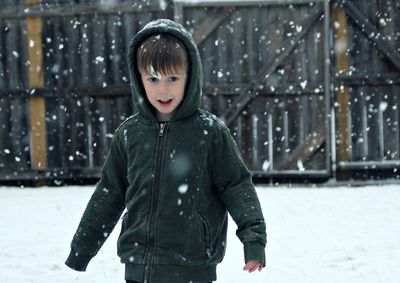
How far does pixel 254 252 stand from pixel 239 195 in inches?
8.3

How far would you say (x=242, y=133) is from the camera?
8797mm

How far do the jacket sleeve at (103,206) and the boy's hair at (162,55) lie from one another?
0.32 meters

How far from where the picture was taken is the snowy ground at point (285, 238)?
16.1ft

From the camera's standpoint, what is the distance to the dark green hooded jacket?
8.30ft

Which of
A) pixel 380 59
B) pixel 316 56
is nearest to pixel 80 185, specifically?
pixel 316 56

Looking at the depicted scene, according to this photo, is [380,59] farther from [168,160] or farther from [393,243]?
[168,160]

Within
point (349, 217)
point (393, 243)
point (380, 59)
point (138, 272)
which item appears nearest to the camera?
point (138, 272)

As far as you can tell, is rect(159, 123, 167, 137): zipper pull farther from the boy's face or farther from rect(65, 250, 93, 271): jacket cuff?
rect(65, 250, 93, 271): jacket cuff

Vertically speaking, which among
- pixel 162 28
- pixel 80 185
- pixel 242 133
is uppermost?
pixel 162 28

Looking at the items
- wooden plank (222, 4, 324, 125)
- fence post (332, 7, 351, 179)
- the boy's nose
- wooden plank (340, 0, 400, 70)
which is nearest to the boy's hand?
the boy's nose

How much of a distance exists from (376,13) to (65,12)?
3.66 metres

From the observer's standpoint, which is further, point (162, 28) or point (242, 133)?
point (242, 133)

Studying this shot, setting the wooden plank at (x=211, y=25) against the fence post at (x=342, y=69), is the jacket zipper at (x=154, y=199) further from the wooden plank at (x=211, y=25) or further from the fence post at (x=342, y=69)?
the fence post at (x=342, y=69)

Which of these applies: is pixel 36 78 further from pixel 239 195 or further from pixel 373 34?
Result: pixel 239 195
